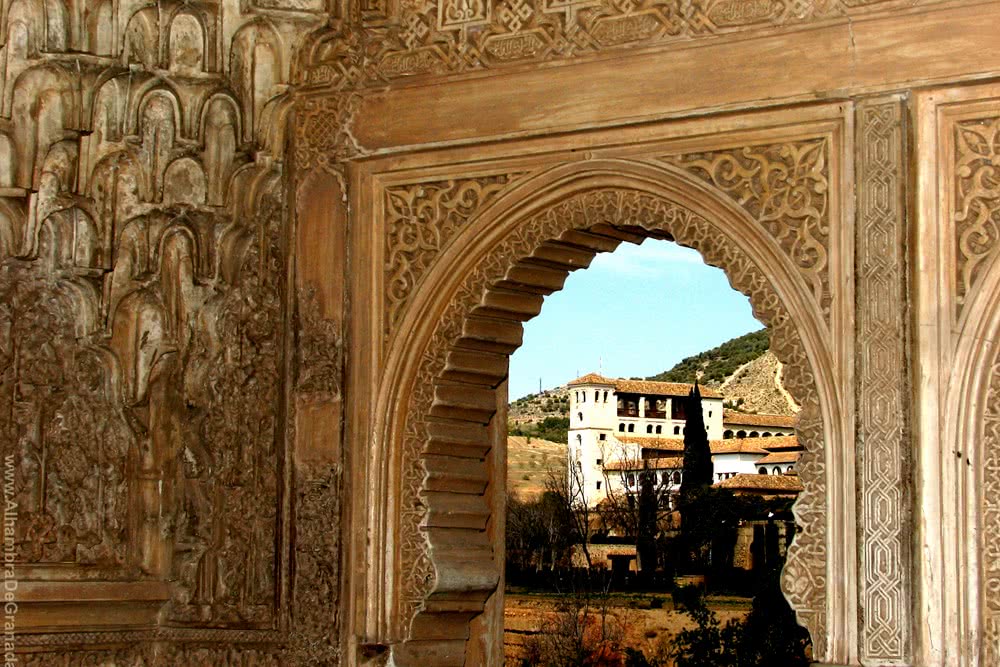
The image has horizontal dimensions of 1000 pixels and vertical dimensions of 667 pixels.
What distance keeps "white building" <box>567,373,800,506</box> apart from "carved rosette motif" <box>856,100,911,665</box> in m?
28.4

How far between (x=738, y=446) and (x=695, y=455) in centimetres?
865

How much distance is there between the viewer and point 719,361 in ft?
152

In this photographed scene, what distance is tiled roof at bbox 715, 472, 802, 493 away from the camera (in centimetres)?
2702

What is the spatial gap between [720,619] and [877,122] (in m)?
16.5

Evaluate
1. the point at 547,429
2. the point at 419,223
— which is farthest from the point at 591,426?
the point at 419,223

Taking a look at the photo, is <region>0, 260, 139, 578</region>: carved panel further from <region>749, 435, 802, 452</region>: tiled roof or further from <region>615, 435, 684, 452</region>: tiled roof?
<region>615, 435, 684, 452</region>: tiled roof

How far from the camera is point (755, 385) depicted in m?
42.7

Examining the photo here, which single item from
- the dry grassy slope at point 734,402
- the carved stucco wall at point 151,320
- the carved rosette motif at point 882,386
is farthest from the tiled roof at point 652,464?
the carved rosette motif at point 882,386

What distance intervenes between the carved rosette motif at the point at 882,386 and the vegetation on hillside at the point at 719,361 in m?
36.6

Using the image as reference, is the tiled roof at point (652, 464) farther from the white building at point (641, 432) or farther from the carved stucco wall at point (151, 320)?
the carved stucco wall at point (151, 320)

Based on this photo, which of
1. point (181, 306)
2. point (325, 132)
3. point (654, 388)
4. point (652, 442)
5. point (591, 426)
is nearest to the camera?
point (325, 132)

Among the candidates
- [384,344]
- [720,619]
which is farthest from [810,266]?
[720,619]

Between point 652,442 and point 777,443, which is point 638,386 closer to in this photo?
point 652,442

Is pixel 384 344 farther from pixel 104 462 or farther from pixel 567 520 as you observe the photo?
pixel 567 520
